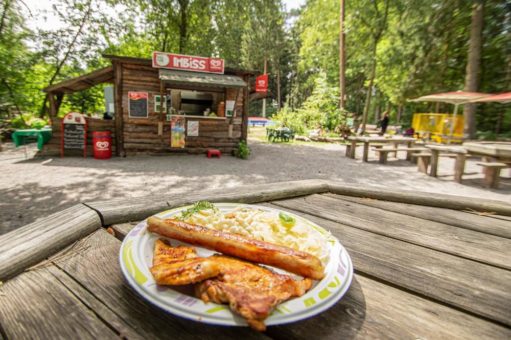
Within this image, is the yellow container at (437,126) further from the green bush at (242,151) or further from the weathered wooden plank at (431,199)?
the weathered wooden plank at (431,199)

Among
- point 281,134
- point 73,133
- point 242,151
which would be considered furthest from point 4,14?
point 281,134

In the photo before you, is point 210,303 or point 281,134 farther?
point 281,134

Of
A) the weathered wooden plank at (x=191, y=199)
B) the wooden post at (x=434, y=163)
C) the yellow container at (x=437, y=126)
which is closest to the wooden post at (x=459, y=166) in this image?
the wooden post at (x=434, y=163)

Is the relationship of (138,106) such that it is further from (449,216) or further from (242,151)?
(449,216)

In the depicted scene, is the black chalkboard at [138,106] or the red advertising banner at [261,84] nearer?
the black chalkboard at [138,106]

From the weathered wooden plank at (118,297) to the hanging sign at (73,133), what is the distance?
446 inches

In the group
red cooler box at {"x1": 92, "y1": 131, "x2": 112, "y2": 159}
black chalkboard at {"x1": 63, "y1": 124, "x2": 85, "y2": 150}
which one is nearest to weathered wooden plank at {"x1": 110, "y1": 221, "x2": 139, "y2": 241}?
red cooler box at {"x1": 92, "y1": 131, "x2": 112, "y2": 159}

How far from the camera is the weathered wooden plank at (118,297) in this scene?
0.63m

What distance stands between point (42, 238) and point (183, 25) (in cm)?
1994

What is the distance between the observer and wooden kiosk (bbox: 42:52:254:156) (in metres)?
10.4

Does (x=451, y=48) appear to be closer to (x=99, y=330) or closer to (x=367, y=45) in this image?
(x=367, y=45)

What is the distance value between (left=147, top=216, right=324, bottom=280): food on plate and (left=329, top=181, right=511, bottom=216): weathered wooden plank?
1.30 metres

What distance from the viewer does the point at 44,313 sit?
69cm

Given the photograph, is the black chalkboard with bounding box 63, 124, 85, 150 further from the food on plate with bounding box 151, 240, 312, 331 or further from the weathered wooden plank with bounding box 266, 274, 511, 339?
the weathered wooden plank with bounding box 266, 274, 511, 339
